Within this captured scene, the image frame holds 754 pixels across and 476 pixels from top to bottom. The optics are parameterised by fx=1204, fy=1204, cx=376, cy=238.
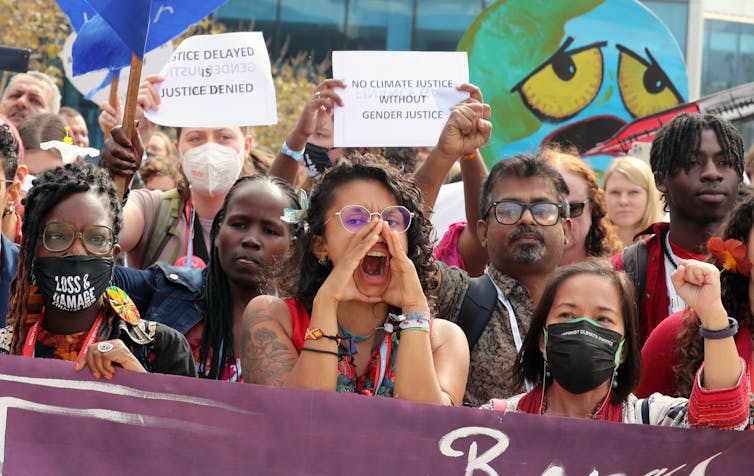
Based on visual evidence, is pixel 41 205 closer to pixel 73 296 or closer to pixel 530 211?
pixel 73 296

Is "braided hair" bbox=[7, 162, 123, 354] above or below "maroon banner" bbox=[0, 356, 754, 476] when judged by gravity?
above

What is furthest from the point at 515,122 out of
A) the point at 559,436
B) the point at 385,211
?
the point at 559,436

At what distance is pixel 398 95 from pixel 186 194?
3.81ft

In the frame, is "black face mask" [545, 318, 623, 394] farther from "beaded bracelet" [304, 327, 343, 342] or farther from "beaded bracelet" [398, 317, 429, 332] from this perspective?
"beaded bracelet" [304, 327, 343, 342]

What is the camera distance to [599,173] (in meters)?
7.87

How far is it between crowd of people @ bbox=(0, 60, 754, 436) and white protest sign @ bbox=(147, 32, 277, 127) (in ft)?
0.38

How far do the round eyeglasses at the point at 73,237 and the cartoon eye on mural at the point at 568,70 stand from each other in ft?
12.1

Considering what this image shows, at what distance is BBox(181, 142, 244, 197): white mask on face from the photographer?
18.7ft

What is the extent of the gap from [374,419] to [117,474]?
0.73 metres

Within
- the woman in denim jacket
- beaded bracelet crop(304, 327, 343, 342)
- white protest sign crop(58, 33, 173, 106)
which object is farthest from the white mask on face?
beaded bracelet crop(304, 327, 343, 342)

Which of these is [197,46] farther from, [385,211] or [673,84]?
[673,84]

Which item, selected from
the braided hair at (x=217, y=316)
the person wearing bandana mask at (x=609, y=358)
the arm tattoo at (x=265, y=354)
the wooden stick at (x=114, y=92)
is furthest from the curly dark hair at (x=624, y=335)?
the wooden stick at (x=114, y=92)

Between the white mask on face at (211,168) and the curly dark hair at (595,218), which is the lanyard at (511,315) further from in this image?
the white mask on face at (211,168)

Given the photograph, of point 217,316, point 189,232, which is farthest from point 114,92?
point 217,316
